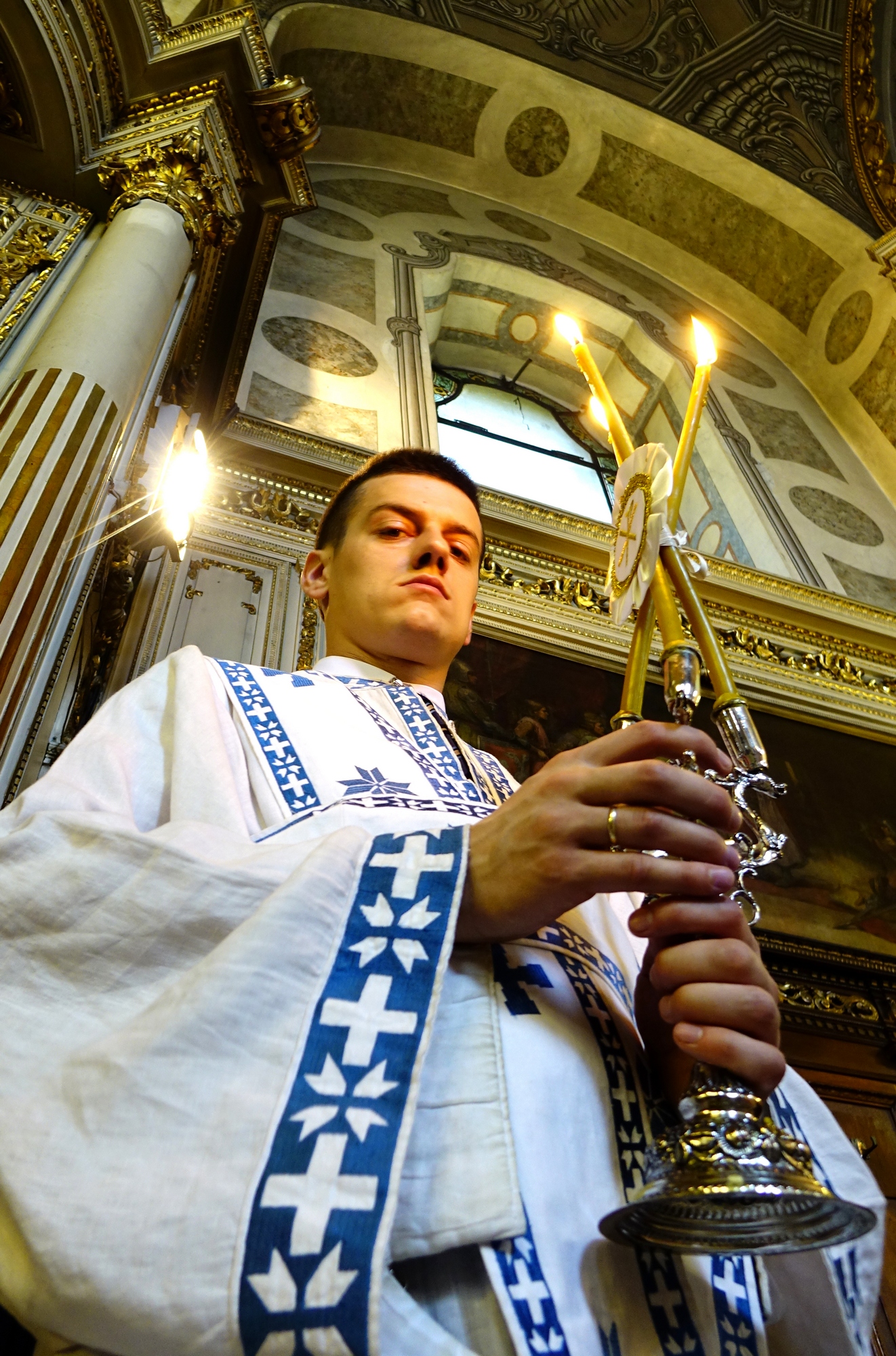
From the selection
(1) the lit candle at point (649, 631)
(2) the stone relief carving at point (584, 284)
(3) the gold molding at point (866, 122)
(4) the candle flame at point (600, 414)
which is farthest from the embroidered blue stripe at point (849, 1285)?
(3) the gold molding at point (866, 122)

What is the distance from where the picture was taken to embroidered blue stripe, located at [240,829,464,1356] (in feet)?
1.92

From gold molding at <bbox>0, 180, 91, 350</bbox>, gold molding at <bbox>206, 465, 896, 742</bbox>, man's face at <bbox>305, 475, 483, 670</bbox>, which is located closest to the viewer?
man's face at <bbox>305, 475, 483, 670</bbox>

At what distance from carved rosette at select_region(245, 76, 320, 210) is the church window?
82.5 inches

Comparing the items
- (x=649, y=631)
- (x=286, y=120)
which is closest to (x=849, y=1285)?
(x=649, y=631)

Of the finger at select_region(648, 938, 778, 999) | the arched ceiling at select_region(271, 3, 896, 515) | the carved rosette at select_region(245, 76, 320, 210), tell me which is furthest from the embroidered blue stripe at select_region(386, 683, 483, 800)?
the arched ceiling at select_region(271, 3, 896, 515)

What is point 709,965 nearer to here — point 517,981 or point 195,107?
point 517,981

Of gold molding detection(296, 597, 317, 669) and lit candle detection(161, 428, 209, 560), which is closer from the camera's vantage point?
lit candle detection(161, 428, 209, 560)

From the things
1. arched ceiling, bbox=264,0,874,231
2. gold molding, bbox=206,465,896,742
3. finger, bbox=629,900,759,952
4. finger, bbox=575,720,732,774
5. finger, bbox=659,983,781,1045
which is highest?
arched ceiling, bbox=264,0,874,231

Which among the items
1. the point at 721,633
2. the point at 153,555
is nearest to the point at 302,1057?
the point at 153,555

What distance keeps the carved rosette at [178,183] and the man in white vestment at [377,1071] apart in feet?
10.6

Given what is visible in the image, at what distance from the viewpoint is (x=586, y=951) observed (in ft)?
3.44

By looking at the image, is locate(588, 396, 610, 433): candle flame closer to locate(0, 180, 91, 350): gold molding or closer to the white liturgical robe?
the white liturgical robe

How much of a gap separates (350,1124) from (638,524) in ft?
2.78

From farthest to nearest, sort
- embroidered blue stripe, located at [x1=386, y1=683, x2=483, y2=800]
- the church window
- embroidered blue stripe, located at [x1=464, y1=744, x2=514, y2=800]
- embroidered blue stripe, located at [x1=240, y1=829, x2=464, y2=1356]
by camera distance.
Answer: the church window, embroidered blue stripe, located at [x1=464, y1=744, x2=514, y2=800], embroidered blue stripe, located at [x1=386, y1=683, x2=483, y2=800], embroidered blue stripe, located at [x1=240, y1=829, x2=464, y2=1356]
